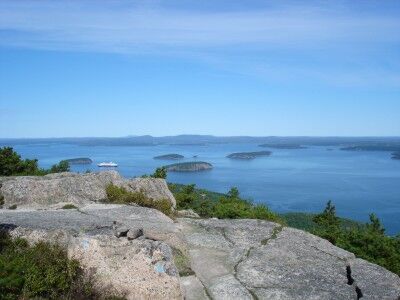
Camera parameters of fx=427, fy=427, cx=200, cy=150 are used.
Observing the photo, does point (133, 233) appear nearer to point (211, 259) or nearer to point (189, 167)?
point (211, 259)

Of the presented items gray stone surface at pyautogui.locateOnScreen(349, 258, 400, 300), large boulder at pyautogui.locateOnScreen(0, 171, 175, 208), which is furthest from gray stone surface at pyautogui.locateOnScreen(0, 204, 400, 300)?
large boulder at pyautogui.locateOnScreen(0, 171, 175, 208)

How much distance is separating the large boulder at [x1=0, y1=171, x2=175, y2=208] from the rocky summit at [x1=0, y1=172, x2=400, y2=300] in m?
0.54

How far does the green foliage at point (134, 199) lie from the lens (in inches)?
518

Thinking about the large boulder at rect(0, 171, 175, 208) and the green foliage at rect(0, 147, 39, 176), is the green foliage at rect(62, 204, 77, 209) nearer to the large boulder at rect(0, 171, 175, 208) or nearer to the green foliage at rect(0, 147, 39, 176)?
the large boulder at rect(0, 171, 175, 208)

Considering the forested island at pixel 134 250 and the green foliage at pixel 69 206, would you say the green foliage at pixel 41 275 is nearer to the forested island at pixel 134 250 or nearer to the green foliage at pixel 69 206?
the forested island at pixel 134 250

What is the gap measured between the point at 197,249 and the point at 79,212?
3793 millimetres

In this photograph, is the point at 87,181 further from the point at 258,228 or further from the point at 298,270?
the point at 298,270

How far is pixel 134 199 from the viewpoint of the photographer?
1350cm

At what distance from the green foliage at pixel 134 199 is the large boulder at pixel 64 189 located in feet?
0.86

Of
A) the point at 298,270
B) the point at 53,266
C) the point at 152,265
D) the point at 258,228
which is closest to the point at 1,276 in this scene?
the point at 53,266

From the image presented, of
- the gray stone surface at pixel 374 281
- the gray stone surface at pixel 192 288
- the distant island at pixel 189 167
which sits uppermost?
the gray stone surface at pixel 192 288

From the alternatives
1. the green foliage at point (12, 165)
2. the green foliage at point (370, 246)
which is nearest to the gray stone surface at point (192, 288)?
the green foliage at point (370, 246)

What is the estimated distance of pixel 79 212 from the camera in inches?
454

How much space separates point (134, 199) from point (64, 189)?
85.6 inches
